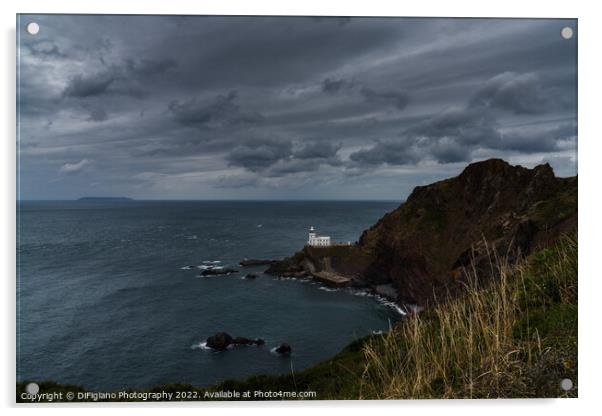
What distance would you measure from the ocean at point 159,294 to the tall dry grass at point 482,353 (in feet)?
6.36

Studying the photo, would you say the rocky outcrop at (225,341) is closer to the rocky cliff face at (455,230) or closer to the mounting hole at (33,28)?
the rocky cliff face at (455,230)

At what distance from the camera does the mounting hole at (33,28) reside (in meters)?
5.28

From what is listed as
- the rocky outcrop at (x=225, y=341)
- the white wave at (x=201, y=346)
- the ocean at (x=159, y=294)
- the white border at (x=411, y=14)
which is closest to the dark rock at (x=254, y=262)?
the ocean at (x=159, y=294)

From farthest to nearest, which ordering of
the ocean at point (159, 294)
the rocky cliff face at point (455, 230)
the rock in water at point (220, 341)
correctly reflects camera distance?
the rock in water at point (220, 341)
the rocky cliff face at point (455, 230)
the ocean at point (159, 294)

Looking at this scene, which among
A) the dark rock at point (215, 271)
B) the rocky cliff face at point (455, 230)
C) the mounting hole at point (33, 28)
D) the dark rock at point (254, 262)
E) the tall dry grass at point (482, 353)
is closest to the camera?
the tall dry grass at point (482, 353)

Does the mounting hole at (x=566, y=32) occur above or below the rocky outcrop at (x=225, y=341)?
above

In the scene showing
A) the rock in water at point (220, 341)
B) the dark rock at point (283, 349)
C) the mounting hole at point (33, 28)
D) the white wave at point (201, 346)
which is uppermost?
the mounting hole at point (33, 28)

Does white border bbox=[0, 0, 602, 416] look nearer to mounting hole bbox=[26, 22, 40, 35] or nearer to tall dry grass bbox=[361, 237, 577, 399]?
mounting hole bbox=[26, 22, 40, 35]

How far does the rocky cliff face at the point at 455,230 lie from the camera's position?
707 cm

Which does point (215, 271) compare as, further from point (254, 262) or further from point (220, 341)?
point (254, 262)

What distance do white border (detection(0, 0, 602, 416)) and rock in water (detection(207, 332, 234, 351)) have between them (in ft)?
9.39

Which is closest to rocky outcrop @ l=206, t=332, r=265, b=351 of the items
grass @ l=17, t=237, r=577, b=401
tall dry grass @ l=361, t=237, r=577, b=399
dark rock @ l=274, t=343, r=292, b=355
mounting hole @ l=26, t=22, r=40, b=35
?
dark rock @ l=274, t=343, r=292, b=355

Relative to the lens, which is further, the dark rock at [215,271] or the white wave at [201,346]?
the dark rock at [215,271]

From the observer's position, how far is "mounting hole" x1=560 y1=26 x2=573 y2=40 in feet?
18.4
